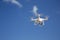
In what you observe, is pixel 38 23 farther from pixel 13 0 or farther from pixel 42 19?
pixel 13 0

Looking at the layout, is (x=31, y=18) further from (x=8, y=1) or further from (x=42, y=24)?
(x=8, y=1)

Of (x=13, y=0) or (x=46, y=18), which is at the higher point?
(x=13, y=0)

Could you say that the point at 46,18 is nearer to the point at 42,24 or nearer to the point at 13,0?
the point at 42,24

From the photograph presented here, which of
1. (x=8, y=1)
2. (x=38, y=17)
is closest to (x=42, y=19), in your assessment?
(x=38, y=17)

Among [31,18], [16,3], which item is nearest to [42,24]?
[31,18]

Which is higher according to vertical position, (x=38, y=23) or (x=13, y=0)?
(x=13, y=0)

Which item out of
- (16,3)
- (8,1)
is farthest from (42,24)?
(8,1)


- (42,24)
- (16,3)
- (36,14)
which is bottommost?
(42,24)
